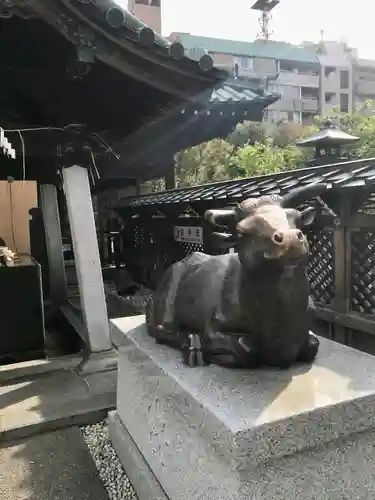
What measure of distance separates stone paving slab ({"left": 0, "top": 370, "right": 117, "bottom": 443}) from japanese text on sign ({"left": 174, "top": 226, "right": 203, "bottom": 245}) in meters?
2.97

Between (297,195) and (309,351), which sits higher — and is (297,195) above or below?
above

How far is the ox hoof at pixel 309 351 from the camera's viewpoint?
2527 mm

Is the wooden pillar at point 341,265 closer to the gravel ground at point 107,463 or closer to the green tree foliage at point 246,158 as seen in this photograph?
the gravel ground at point 107,463

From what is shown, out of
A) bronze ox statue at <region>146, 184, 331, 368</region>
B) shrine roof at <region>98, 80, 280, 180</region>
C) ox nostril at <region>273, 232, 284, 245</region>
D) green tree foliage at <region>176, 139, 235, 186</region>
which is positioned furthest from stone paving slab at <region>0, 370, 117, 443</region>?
green tree foliage at <region>176, 139, 235, 186</region>

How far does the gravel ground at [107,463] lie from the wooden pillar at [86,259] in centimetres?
109

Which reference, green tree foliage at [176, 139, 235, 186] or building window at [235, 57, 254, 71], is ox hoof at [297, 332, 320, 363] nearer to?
green tree foliage at [176, 139, 235, 186]

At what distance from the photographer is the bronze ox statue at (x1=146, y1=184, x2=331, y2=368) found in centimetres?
209

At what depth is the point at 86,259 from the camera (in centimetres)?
484

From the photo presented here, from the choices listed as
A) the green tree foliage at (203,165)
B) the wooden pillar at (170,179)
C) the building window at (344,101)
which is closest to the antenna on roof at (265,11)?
the building window at (344,101)

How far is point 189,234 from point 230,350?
516 centimetres

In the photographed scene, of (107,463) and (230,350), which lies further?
(107,463)

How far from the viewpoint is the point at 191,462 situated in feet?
7.57

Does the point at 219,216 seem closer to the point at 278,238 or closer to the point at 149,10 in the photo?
the point at 278,238

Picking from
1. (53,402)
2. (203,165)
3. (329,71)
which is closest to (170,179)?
(53,402)
